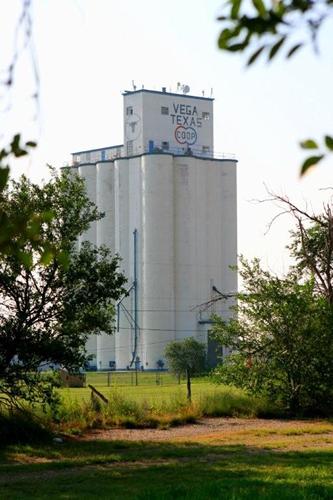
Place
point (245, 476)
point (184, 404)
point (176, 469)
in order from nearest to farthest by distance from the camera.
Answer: point (245, 476)
point (176, 469)
point (184, 404)

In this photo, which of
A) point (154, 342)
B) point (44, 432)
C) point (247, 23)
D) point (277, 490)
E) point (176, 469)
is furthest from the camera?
point (154, 342)

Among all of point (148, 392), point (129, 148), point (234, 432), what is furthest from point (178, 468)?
point (129, 148)

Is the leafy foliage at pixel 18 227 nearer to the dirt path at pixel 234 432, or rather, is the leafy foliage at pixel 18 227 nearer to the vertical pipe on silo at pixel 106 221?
the dirt path at pixel 234 432

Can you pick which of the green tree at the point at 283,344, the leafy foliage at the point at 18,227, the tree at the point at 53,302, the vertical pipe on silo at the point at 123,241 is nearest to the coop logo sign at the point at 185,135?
the vertical pipe on silo at the point at 123,241

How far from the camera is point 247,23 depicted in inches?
123

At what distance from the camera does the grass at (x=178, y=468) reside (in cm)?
1275

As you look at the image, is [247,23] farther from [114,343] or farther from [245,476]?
[114,343]

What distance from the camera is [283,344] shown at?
1092 inches

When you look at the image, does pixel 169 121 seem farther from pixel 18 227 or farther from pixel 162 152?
pixel 18 227

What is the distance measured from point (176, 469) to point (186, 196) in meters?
77.1

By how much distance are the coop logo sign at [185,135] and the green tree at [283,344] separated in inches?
2857

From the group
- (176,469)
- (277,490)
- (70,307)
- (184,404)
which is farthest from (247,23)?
(184,404)

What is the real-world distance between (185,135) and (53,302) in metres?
80.6

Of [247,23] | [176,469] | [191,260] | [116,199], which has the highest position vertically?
[116,199]
